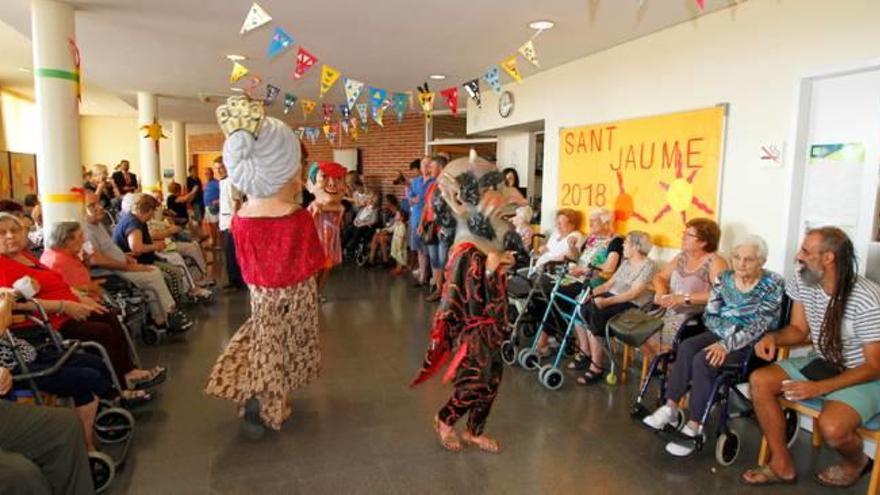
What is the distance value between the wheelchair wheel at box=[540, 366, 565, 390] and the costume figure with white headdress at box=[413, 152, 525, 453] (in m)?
0.99

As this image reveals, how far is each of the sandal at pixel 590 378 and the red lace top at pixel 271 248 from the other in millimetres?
1996

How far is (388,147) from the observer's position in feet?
35.6

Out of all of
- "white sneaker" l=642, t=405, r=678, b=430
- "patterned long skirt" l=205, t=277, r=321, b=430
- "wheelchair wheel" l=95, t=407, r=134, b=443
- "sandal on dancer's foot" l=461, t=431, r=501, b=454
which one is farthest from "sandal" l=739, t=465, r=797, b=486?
"wheelchair wheel" l=95, t=407, r=134, b=443

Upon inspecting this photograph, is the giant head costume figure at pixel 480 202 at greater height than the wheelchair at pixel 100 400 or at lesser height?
greater

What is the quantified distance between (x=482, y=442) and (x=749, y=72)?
2.90 meters

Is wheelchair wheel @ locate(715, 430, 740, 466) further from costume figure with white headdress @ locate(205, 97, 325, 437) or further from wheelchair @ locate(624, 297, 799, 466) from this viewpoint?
costume figure with white headdress @ locate(205, 97, 325, 437)

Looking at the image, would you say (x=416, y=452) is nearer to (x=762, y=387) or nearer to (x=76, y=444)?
(x=76, y=444)

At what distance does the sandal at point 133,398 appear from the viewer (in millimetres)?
3131

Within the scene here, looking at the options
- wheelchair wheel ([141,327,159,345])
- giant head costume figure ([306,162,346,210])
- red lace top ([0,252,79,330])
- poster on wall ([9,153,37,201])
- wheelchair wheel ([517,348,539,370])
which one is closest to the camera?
red lace top ([0,252,79,330])

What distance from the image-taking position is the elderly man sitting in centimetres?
403

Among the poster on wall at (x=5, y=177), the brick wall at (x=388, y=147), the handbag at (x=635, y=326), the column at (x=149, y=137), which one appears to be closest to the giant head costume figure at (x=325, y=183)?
the handbag at (x=635, y=326)

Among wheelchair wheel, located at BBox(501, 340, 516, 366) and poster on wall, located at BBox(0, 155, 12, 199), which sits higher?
poster on wall, located at BBox(0, 155, 12, 199)

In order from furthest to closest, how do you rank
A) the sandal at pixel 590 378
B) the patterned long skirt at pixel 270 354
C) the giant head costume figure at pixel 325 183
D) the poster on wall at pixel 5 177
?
the poster on wall at pixel 5 177
the giant head costume figure at pixel 325 183
the sandal at pixel 590 378
the patterned long skirt at pixel 270 354

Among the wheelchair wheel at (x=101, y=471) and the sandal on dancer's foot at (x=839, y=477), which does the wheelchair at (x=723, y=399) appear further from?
the wheelchair wheel at (x=101, y=471)
